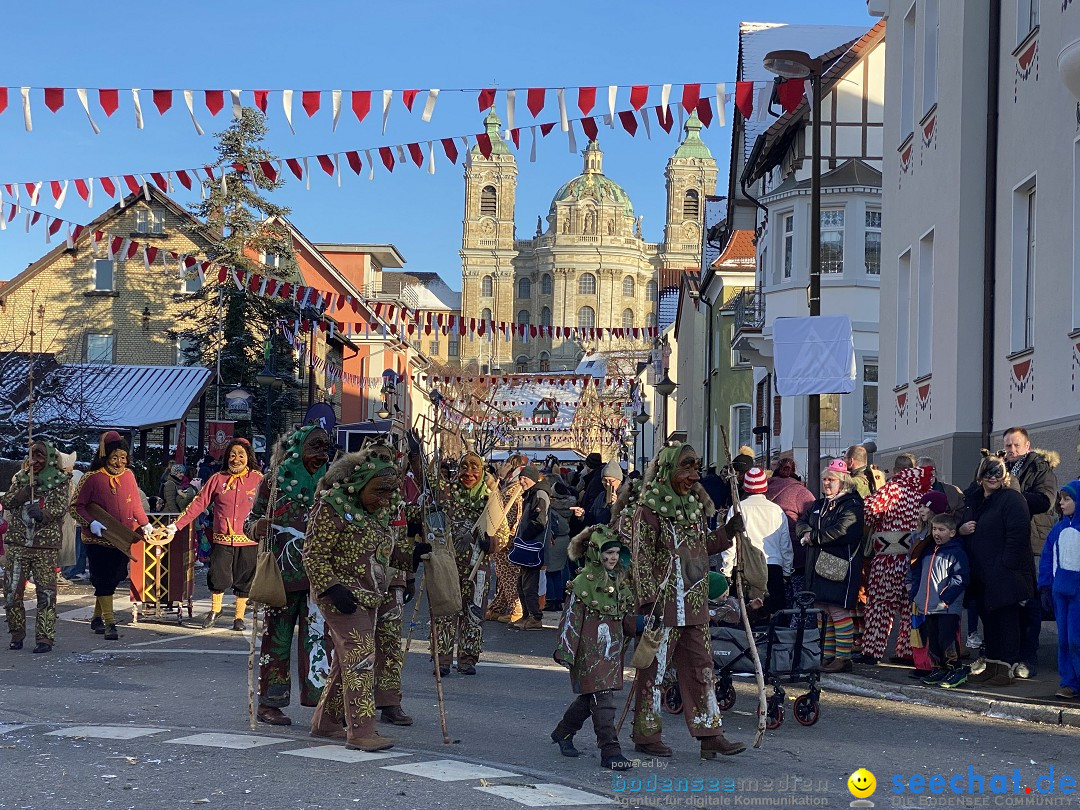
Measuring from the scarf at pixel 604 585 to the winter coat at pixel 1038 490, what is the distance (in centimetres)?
421

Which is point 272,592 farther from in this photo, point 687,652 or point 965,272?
point 965,272

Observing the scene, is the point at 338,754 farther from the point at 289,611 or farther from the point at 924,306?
the point at 924,306

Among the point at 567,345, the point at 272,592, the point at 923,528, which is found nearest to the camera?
the point at 272,592

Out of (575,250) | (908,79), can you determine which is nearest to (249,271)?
(908,79)

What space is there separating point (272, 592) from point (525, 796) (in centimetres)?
240

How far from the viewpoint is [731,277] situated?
140ft

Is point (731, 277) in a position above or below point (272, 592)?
above

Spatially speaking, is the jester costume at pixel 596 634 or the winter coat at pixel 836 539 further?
the winter coat at pixel 836 539

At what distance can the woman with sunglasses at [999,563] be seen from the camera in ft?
32.5

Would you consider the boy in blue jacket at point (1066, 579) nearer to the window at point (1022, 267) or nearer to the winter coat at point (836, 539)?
the winter coat at point (836, 539)

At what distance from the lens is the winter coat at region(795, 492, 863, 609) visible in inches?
416

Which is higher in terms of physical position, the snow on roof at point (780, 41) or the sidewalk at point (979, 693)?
the snow on roof at point (780, 41)

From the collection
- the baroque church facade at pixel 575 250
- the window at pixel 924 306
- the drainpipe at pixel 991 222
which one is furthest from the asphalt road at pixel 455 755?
the baroque church facade at pixel 575 250

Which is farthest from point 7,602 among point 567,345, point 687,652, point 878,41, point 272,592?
point 567,345
